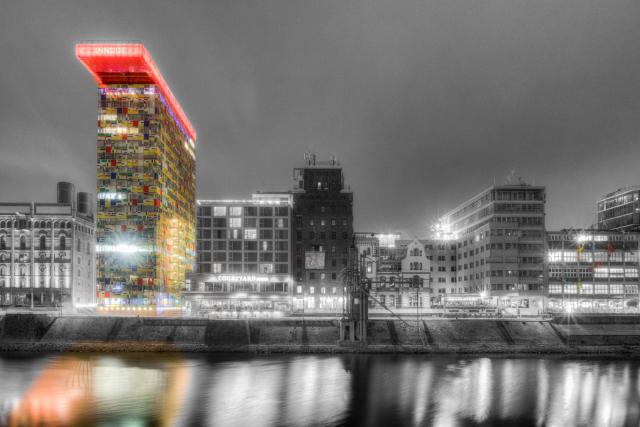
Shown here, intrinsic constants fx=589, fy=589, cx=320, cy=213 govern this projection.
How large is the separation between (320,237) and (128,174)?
Answer: 157ft

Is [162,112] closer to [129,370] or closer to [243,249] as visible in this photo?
[243,249]

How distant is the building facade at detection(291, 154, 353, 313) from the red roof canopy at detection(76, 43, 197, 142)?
146 ft

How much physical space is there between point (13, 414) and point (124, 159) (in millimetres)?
87418

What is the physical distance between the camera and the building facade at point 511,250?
13662 cm

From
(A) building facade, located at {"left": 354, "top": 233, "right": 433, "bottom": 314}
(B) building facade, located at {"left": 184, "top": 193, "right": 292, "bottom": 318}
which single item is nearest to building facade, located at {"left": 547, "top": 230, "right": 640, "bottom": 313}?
(A) building facade, located at {"left": 354, "top": 233, "right": 433, "bottom": 314}

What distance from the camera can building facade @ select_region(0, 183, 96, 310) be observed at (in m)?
148

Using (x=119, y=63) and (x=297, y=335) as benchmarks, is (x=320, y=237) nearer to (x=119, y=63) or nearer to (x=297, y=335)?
(x=297, y=335)

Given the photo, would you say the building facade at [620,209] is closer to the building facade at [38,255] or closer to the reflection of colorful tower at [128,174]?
the reflection of colorful tower at [128,174]

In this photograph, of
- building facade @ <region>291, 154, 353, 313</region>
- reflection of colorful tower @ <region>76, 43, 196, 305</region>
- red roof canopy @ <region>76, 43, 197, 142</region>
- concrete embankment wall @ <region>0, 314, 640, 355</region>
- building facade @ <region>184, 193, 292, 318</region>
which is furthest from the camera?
building facade @ <region>291, 154, 353, 313</region>

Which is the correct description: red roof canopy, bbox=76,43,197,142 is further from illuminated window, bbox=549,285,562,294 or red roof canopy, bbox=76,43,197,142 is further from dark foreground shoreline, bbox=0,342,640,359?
illuminated window, bbox=549,285,562,294

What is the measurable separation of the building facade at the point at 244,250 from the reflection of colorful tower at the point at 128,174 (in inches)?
385

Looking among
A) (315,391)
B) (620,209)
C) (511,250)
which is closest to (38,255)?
(315,391)

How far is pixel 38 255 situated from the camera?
149250mm

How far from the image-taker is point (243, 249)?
14088 cm
